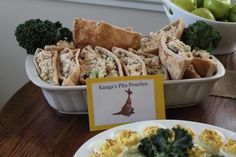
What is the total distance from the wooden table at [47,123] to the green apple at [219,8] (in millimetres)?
325

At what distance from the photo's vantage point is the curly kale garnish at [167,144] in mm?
600

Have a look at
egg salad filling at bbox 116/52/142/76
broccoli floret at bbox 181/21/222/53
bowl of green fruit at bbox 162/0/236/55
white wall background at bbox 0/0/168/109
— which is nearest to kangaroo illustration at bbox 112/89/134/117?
egg salad filling at bbox 116/52/142/76

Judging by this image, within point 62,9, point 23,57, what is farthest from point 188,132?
point 23,57

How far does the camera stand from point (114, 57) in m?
0.88

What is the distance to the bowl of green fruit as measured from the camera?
3.57ft

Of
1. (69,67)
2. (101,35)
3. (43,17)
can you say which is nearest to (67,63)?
(69,67)

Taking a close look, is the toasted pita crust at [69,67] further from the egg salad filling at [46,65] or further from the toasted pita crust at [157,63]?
the toasted pita crust at [157,63]

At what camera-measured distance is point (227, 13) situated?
1.14 m

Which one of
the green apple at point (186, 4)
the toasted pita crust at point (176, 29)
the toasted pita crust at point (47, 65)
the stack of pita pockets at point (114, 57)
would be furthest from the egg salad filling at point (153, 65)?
the green apple at point (186, 4)

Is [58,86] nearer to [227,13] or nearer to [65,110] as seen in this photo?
[65,110]

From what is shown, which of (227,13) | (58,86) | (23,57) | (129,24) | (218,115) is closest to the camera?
(58,86)

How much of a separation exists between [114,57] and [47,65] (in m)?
0.16

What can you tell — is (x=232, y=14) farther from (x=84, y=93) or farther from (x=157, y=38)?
(x=84, y=93)

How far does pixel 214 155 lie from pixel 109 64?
0.33 meters
